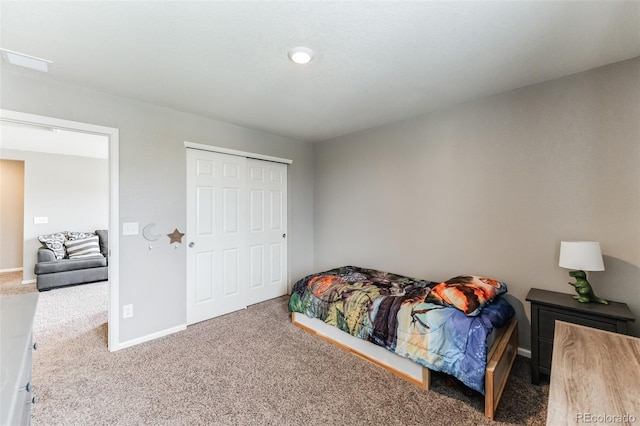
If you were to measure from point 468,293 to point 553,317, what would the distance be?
23.5 inches

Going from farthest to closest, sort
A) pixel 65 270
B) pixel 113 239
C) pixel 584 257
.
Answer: pixel 65 270
pixel 113 239
pixel 584 257

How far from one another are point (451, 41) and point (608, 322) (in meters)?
2.12

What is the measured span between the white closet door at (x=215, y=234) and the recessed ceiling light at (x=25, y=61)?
129cm

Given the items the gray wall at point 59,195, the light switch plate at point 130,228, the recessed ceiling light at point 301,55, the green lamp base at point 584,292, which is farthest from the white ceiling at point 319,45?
the gray wall at point 59,195

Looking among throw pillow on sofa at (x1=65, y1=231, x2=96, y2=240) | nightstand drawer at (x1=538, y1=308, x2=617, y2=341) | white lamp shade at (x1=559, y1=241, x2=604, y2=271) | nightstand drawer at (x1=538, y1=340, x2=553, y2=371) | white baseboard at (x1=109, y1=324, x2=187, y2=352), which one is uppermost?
white lamp shade at (x1=559, y1=241, x2=604, y2=271)

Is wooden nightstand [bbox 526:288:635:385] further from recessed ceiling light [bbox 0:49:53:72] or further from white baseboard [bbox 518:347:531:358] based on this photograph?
recessed ceiling light [bbox 0:49:53:72]

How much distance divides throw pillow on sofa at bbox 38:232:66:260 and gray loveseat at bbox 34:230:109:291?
7cm

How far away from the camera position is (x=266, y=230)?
400 cm

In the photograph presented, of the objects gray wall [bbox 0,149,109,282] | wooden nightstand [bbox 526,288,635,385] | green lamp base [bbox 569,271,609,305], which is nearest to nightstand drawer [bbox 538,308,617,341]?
wooden nightstand [bbox 526,288,635,385]

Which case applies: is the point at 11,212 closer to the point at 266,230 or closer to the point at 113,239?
the point at 113,239

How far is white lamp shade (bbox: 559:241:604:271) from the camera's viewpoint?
1912 millimetres

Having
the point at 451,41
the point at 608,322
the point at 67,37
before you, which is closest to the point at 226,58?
the point at 67,37

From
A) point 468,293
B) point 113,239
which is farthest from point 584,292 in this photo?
point 113,239
